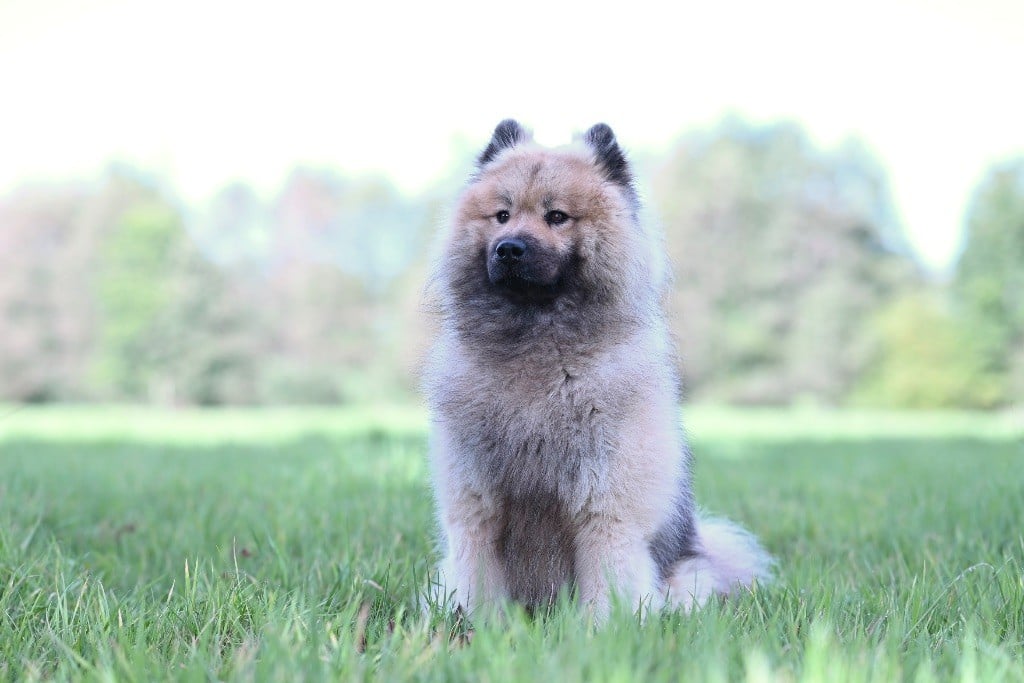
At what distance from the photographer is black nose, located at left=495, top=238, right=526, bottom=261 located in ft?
11.3

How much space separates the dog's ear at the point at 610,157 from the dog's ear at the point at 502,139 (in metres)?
0.43

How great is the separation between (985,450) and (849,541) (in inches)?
326

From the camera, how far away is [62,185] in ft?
143

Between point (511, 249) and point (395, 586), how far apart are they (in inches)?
59.4

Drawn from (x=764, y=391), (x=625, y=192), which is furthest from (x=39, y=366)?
(x=625, y=192)

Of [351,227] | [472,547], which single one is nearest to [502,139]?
[472,547]

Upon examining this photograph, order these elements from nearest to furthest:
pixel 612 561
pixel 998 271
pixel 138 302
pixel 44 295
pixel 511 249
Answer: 1. pixel 612 561
2. pixel 511 249
3. pixel 998 271
4. pixel 138 302
5. pixel 44 295

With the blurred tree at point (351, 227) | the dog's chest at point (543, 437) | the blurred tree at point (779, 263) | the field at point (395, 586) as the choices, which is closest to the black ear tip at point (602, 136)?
the dog's chest at point (543, 437)

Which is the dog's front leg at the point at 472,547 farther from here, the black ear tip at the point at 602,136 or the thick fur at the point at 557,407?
the black ear tip at the point at 602,136

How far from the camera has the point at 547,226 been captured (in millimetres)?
3662

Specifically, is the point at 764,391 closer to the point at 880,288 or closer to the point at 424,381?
the point at 880,288

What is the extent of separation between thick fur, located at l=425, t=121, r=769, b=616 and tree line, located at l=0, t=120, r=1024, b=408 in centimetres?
3099

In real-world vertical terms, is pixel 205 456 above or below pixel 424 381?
below

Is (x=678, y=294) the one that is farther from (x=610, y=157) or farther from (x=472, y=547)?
(x=472, y=547)
